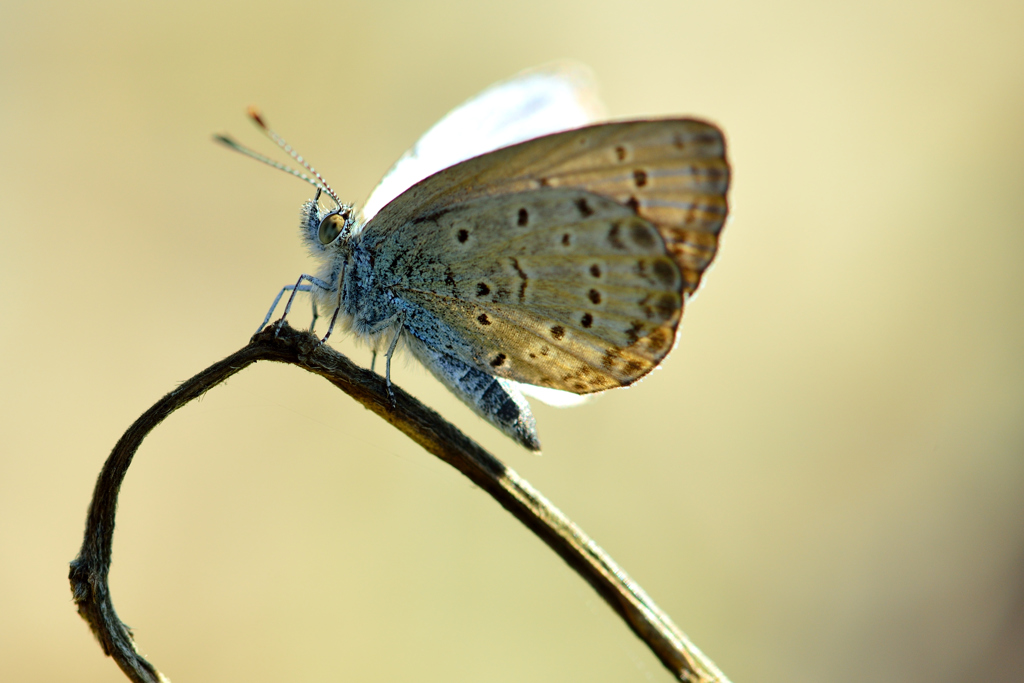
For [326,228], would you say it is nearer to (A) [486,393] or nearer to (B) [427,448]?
(A) [486,393]

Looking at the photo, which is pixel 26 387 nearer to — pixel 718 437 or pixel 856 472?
pixel 718 437

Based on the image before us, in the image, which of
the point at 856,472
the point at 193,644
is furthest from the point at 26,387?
the point at 856,472

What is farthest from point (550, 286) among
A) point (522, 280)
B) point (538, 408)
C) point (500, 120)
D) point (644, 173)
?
point (538, 408)

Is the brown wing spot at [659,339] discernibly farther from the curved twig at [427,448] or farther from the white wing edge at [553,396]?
the curved twig at [427,448]

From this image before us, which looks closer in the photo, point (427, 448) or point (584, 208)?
point (427, 448)

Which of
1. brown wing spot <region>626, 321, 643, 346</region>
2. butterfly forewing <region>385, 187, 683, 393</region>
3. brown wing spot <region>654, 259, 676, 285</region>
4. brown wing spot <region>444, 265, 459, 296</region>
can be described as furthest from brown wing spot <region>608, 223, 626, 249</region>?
brown wing spot <region>444, 265, 459, 296</region>

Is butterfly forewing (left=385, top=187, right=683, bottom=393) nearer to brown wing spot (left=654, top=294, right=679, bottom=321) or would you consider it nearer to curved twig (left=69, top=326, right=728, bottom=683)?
brown wing spot (left=654, top=294, right=679, bottom=321)

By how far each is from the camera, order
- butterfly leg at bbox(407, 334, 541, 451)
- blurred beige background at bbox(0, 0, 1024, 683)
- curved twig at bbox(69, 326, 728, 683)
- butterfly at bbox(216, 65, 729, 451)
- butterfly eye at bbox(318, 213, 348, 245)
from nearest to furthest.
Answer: curved twig at bbox(69, 326, 728, 683), butterfly at bbox(216, 65, 729, 451), butterfly leg at bbox(407, 334, 541, 451), butterfly eye at bbox(318, 213, 348, 245), blurred beige background at bbox(0, 0, 1024, 683)
